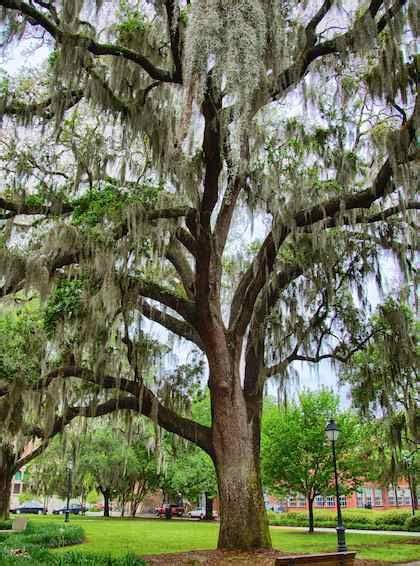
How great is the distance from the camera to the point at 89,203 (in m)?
9.25

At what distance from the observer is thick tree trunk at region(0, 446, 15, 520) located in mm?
18578

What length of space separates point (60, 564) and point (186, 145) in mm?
6332

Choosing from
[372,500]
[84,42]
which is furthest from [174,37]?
[372,500]

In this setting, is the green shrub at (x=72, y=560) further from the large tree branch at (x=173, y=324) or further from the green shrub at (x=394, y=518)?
the green shrub at (x=394, y=518)

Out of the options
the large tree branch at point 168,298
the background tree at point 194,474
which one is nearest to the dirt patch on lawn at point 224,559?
the large tree branch at point 168,298

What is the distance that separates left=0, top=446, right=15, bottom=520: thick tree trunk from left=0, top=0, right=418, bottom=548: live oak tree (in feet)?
28.6

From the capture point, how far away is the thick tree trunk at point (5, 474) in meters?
18.6

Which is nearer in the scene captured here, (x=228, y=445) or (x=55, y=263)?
(x=55, y=263)

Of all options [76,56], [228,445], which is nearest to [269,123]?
[76,56]

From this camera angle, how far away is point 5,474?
64.0ft

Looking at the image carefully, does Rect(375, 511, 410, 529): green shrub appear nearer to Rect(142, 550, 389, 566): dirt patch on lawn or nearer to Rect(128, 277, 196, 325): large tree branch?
Rect(142, 550, 389, 566): dirt patch on lawn

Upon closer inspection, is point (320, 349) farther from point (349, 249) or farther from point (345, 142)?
point (345, 142)

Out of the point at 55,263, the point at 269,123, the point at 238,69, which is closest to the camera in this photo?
the point at 238,69

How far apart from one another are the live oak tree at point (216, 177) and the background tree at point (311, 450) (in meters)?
8.67
